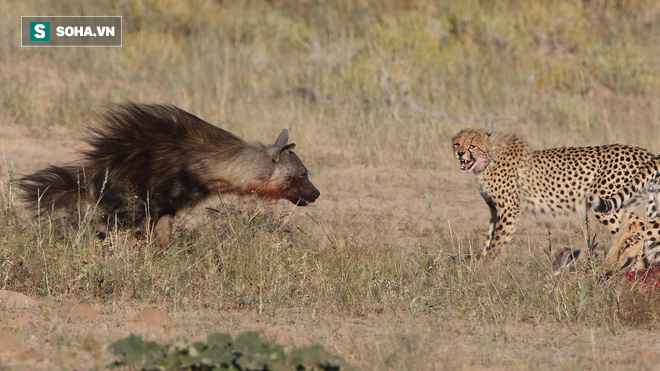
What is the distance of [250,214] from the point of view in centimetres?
719

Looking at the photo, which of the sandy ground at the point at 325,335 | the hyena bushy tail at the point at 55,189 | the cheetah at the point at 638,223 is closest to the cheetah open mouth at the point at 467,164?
the cheetah at the point at 638,223

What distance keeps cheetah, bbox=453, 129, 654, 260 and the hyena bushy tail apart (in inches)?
138

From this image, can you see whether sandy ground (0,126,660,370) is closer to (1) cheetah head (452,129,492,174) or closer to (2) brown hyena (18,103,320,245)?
(2) brown hyena (18,103,320,245)

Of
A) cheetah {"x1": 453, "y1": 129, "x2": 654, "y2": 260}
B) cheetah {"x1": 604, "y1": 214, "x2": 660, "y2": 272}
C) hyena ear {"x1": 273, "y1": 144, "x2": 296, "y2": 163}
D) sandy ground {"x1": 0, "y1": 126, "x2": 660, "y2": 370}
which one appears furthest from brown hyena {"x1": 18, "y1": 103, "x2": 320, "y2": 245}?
cheetah {"x1": 604, "y1": 214, "x2": 660, "y2": 272}

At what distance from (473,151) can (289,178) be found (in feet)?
6.05

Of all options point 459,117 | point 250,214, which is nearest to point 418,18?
point 459,117

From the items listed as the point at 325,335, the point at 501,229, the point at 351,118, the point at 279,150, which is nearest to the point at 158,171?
the point at 279,150

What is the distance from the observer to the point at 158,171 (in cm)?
685

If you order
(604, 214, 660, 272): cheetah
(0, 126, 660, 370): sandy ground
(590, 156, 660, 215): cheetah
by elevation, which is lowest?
(0, 126, 660, 370): sandy ground

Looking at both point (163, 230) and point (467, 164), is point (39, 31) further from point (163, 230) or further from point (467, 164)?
point (467, 164)

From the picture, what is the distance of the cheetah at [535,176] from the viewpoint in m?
7.80

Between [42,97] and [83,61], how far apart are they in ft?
6.46

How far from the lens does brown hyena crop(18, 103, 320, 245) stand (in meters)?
6.84

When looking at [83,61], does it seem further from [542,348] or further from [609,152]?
[542,348]
